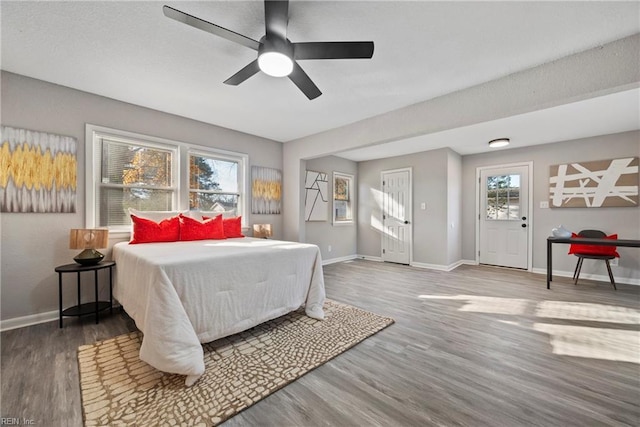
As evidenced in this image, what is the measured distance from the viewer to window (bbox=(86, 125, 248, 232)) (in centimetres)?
303

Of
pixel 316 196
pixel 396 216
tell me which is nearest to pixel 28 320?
pixel 316 196

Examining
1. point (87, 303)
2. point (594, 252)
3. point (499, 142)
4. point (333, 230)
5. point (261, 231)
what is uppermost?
point (499, 142)

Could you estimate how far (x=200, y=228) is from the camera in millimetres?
3326

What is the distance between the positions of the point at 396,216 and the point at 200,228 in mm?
4155

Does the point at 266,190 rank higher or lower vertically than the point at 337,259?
higher

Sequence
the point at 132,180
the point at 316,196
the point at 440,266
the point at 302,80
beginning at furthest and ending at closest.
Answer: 1. the point at 316,196
2. the point at 440,266
3. the point at 132,180
4. the point at 302,80

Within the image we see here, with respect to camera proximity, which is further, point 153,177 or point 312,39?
point 153,177

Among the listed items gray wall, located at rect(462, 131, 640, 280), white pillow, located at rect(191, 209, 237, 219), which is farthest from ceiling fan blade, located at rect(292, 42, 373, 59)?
gray wall, located at rect(462, 131, 640, 280)

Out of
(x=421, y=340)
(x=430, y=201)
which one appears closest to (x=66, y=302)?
(x=421, y=340)

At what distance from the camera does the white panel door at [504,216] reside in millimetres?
5066

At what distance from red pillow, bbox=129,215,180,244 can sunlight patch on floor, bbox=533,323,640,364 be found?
156 inches

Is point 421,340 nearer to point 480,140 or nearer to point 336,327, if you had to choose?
point 336,327

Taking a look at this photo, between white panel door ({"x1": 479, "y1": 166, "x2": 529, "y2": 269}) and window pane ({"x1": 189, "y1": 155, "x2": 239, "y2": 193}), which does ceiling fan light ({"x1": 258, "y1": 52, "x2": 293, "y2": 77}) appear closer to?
window pane ({"x1": 189, "y1": 155, "x2": 239, "y2": 193})

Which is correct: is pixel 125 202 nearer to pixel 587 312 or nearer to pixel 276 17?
pixel 276 17
